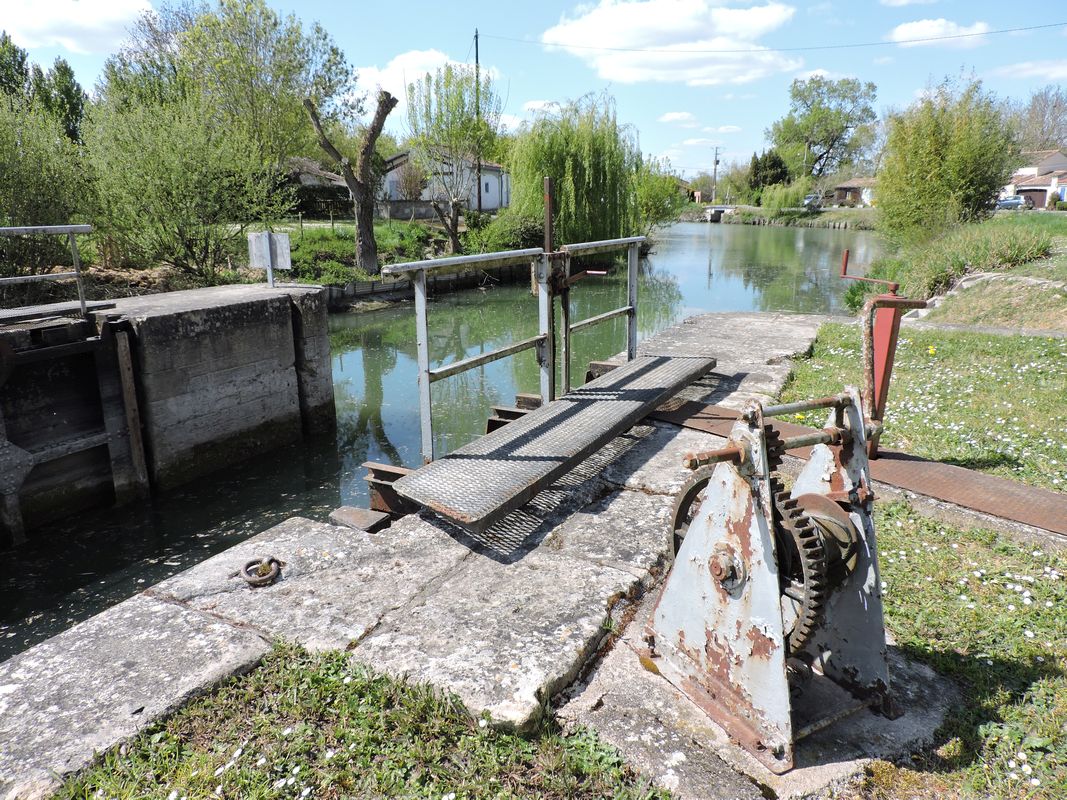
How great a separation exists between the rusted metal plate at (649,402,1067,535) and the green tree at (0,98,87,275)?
50.6 feet

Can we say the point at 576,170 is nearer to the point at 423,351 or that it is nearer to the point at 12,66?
the point at 423,351

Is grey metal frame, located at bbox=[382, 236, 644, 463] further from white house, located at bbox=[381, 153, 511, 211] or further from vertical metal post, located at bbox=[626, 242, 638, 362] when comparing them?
white house, located at bbox=[381, 153, 511, 211]

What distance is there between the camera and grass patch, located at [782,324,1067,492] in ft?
15.1

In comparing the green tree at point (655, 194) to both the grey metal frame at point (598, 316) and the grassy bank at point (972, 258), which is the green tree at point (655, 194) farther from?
the grey metal frame at point (598, 316)

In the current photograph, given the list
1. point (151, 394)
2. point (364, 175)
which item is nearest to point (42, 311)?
point (151, 394)

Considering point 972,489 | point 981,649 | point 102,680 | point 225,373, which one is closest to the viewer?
point 102,680

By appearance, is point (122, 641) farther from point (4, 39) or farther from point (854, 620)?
point (4, 39)

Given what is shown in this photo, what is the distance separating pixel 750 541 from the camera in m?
2.12

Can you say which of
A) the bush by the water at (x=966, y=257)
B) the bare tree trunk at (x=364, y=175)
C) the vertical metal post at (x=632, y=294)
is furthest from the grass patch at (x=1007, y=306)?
the bare tree trunk at (x=364, y=175)

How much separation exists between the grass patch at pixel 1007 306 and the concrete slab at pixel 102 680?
961 centimetres

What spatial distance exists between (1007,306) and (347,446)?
30.1 feet

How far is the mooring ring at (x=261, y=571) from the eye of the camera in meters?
3.13

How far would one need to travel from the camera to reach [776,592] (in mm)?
2068

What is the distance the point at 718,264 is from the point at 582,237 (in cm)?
696
